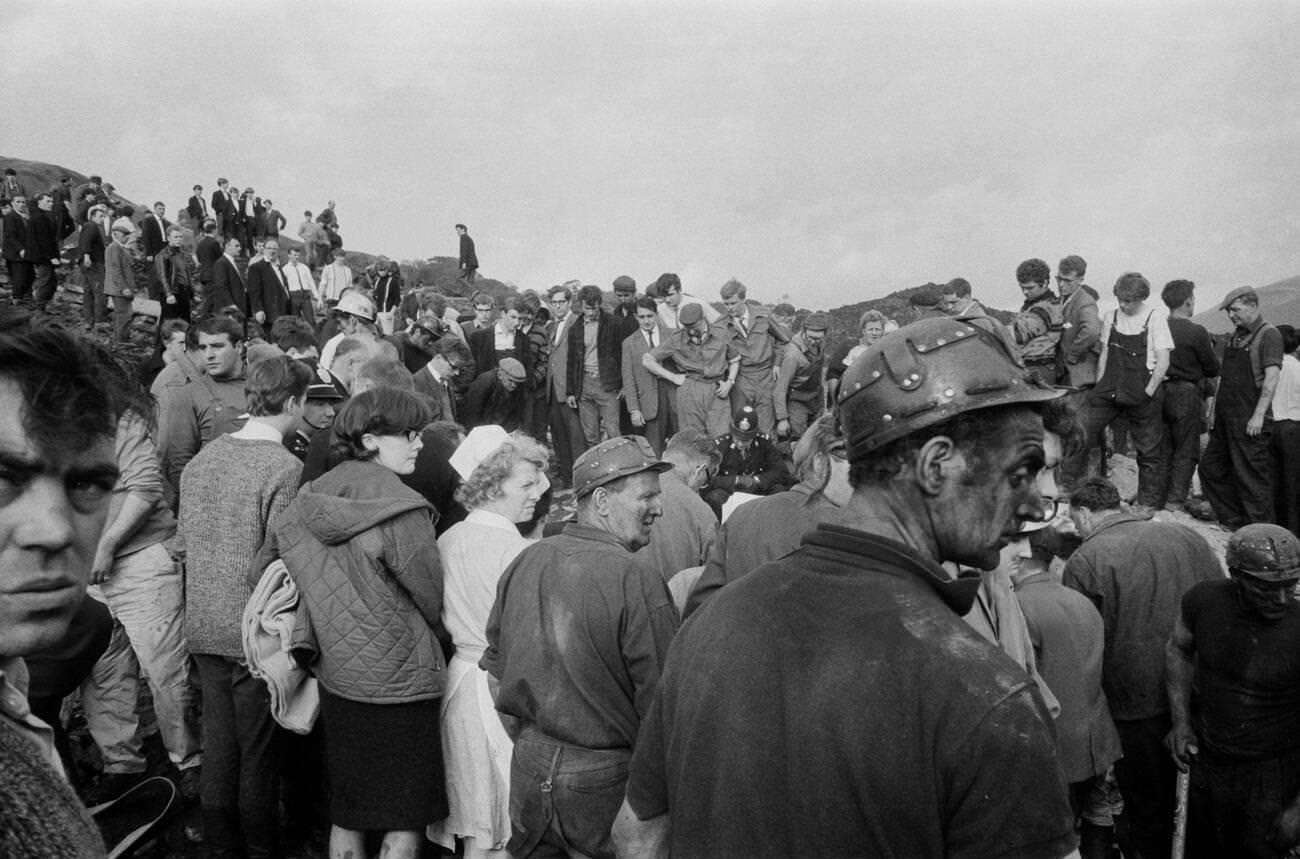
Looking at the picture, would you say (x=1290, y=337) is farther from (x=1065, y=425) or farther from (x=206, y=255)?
(x=206, y=255)

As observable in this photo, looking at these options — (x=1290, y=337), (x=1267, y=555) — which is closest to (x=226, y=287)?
(x=1290, y=337)

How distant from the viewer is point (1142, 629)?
4863 mm

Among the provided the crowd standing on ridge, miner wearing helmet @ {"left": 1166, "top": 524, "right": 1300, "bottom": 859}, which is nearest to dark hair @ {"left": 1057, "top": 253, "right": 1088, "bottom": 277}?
the crowd standing on ridge

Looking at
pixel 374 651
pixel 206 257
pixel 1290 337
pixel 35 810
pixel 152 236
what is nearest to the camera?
pixel 35 810

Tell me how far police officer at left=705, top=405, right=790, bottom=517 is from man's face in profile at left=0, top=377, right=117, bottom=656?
5528 mm

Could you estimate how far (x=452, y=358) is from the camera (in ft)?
28.0

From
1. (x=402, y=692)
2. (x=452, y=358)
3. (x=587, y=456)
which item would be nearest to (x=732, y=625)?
(x=587, y=456)

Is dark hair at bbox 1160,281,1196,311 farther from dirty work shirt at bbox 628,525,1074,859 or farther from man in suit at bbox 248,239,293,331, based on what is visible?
man in suit at bbox 248,239,293,331

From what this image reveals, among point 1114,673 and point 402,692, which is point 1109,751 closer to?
point 1114,673

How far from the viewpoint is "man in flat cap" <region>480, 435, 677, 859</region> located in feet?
10.9

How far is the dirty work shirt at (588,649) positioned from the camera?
11.0ft

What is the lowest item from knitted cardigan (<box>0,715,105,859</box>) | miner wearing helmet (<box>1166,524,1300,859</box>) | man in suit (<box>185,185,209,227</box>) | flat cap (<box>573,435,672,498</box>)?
miner wearing helmet (<box>1166,524,1300,859</box>)

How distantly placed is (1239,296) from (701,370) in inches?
201

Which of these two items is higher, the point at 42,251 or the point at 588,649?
the point at 42,251
